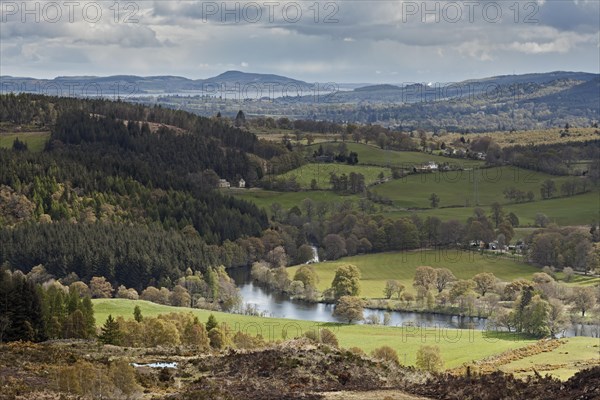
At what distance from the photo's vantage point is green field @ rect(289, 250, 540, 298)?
467 feet

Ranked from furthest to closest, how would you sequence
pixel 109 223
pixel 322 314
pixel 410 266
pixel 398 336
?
1. pixel 109 223
2. pixel 410 266
3. pixel 322 314
4. pixel 398 336

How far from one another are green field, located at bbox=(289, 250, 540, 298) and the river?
794 cm

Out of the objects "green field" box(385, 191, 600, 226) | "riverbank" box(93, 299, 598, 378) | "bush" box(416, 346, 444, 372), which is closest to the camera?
"bush" box(416, 346, 444, 372)

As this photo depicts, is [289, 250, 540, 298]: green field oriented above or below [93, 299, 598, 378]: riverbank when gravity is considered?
below

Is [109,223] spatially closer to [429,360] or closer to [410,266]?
[410,266]

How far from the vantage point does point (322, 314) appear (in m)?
123

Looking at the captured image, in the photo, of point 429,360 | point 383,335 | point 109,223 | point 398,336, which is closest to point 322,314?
point 383,335

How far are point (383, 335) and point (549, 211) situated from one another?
9988 cm

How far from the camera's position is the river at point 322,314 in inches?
4482

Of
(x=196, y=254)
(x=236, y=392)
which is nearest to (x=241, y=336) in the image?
(x=236, y=392)

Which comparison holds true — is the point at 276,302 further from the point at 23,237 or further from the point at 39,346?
the point at 39,346

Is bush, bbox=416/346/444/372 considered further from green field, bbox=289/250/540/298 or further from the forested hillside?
the forested hillside

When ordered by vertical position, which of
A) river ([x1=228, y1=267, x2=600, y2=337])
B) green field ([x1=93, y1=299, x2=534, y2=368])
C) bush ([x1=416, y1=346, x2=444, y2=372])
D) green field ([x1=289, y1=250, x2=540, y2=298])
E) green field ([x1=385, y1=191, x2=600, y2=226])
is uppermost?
bush ([x1=416, y1=346, x2=444, y2=372])

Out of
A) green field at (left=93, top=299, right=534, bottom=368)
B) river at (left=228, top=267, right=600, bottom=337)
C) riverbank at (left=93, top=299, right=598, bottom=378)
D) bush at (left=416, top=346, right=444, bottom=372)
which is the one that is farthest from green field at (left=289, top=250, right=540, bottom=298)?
bush at (left=416, top=346, right=444, bottom=372)
